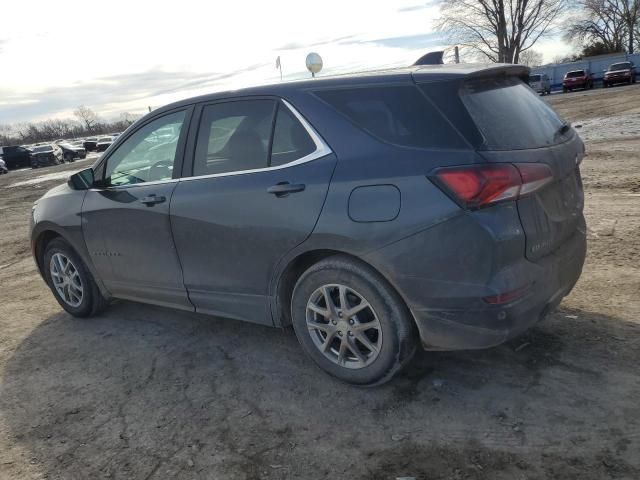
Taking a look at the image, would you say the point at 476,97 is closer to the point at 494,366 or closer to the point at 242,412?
the point at 494,366

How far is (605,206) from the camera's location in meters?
6.54

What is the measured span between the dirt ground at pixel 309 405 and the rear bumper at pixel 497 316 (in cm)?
40

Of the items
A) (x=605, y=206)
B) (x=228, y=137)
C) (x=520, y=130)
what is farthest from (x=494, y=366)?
(x=605, y=206)

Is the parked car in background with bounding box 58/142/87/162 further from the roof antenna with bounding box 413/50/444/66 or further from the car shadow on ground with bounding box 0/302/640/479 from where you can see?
the roof antenna with bounding box 413/50/444/66

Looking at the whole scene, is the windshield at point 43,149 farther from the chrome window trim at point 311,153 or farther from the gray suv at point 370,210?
the chrome window trim at point 311,153

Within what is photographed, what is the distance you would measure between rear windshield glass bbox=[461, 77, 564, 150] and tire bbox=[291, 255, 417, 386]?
A: 3.19ft

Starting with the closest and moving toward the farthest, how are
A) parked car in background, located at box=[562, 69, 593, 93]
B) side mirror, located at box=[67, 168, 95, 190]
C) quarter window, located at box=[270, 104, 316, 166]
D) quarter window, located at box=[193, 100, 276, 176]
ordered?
quarter window, located at box=[270, 104, 316, 166], quarter window, located at box=[193, 100, 276, 176], side mirror, located at box=[67, 168, 95, 190], parked car in background, located at box=[562, 69, 593, 93]

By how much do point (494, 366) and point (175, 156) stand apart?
2565mm

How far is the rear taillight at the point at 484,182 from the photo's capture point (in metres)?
2.65

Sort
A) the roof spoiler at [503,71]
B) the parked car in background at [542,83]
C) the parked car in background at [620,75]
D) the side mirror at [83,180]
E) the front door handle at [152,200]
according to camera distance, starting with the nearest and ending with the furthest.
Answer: the roof spoiler at [503,71]
the front door handle at [152,200]
the side mirror at [83,180]
the parked car in background at [620,75]
the parked car in background at [542,83]

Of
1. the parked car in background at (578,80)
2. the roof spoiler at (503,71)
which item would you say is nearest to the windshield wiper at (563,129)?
the roof spoiler at (503,71)

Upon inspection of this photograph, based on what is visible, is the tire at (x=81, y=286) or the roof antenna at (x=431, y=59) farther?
the tire at (x=81, y=286)

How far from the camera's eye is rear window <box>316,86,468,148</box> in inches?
111

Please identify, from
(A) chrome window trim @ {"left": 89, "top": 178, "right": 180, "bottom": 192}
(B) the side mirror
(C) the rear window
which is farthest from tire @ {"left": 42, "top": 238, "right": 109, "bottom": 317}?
(C) the rear window
